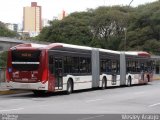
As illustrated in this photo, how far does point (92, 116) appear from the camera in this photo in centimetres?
1585

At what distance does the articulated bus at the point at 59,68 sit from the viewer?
84.5 ft

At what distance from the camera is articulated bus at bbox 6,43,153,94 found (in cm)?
2577

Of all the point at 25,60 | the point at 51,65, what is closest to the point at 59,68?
the point at 51,65

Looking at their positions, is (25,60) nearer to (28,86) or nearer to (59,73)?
(28,86)

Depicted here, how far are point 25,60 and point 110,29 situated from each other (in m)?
72.6

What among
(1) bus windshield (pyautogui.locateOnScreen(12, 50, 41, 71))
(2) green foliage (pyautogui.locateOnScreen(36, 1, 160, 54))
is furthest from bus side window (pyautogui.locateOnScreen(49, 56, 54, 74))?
(2) green foliage (pyautogui.locateOnScreen(36, 1, 160, 54))

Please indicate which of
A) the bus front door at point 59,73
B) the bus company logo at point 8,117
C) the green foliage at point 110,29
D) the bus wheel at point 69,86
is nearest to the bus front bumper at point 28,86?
the bus front door at point 59,73

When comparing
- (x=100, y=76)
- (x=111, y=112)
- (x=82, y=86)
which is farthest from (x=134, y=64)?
(x=111, y=112)

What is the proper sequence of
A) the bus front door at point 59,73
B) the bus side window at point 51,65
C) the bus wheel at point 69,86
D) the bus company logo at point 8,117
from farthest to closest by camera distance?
the bus wheel at point 69,86 < the bus front door at point 59,73 < the bus side window at point 51,65 < the bus company logo at point 8,117

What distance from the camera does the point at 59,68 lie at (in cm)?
2736

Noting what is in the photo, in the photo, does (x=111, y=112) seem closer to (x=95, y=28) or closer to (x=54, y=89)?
(x=54, y=89)

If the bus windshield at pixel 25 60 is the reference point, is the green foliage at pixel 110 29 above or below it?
above

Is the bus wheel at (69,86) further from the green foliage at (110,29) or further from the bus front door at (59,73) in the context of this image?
the green foliage at (110,29)

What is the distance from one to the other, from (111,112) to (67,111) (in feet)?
5.04
